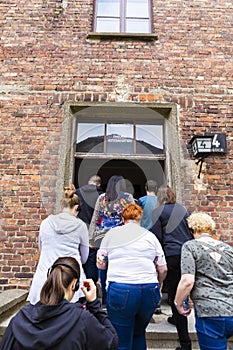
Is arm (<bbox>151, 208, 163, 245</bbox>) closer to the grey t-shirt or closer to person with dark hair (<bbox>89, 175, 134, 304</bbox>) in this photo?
person with dark hair (<bbox>89, 175, 134, 304</bbox>)

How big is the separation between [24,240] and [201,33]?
5126 millimetres

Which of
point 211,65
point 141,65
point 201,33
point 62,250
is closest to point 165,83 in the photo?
point 141,65

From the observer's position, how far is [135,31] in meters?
6.06

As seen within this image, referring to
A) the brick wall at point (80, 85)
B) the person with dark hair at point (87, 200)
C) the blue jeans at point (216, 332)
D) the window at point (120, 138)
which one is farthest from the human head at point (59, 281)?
the window at point (120, 138)

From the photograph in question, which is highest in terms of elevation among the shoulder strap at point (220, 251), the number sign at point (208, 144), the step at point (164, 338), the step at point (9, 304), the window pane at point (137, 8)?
the window pane at point (137, 8)

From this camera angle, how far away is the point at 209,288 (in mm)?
2320

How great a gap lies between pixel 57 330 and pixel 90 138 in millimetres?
4344

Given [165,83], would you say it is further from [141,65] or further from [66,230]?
[66,230]

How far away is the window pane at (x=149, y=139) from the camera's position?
553cm

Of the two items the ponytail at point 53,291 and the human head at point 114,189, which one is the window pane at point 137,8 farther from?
the ponytail at point 53,291

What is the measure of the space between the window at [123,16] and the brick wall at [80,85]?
22 centimetres

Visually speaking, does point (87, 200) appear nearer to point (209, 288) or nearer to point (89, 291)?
point (209, 288)

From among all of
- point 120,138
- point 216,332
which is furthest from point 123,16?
point 216,332

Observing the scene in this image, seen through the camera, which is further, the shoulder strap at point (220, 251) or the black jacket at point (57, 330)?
the shoulder strap at point (220, 251)
